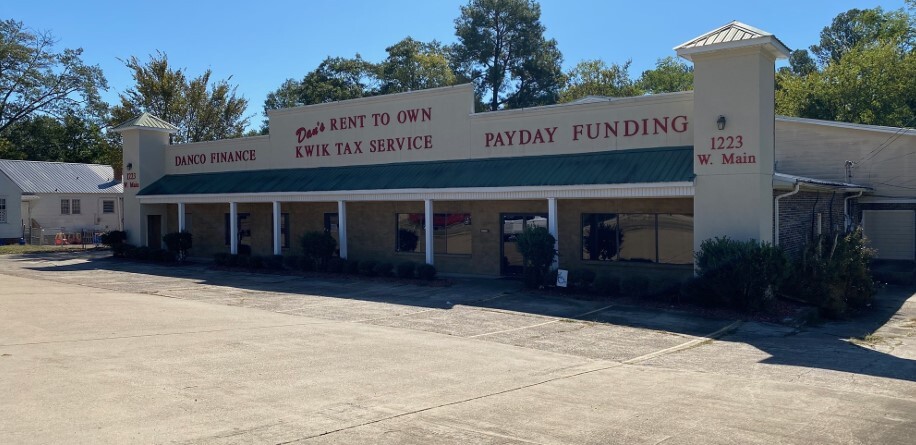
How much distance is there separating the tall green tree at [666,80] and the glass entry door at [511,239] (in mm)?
43600

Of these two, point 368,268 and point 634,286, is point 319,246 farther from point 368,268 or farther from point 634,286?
point 634,286

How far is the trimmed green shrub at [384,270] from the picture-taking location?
22589 mm

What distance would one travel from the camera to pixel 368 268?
2289 centimetres

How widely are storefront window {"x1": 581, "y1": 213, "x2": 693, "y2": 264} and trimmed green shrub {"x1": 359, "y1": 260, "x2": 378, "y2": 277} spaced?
20.9 feet

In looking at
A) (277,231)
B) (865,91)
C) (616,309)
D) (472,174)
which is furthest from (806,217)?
(865,91)

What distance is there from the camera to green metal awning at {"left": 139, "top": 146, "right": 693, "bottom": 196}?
18469 mm

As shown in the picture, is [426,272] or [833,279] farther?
[426,272]

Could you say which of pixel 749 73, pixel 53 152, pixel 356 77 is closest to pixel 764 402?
pixel 749 73

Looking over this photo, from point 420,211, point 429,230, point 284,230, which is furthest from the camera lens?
point 284,230

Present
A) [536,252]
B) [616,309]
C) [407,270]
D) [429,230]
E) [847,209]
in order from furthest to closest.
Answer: [847,209]
[429,230]
[407,270]
[536,252]
[616,309]

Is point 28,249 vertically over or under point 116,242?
under

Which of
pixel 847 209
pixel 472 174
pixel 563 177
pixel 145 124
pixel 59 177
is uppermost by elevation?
pixel 145 124

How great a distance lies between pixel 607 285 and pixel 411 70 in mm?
42048

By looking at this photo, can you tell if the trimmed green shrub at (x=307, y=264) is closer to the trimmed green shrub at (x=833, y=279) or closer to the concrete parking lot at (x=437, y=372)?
the concrete parking lot at (x=437, y=372)
